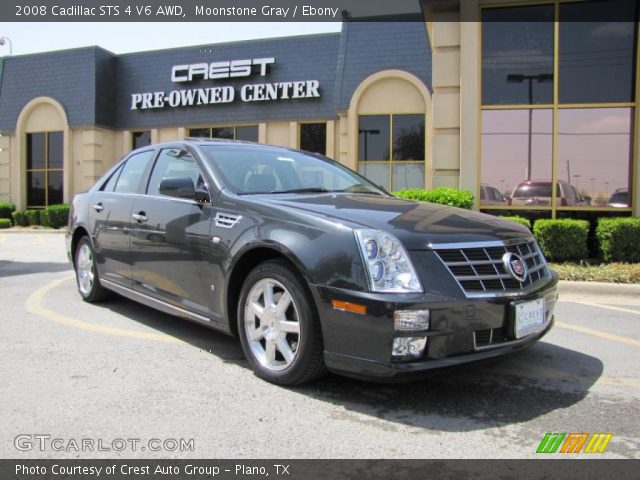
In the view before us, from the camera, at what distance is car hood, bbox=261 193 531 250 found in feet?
10.3

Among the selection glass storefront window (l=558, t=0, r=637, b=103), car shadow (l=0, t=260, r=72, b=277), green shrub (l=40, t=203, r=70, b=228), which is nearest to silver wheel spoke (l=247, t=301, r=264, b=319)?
car shadow (l=0, t=260, r=72, b=277)

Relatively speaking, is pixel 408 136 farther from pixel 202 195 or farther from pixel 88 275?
pixel 202 195

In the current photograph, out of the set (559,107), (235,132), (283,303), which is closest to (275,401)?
(283,303)

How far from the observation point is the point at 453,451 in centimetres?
264

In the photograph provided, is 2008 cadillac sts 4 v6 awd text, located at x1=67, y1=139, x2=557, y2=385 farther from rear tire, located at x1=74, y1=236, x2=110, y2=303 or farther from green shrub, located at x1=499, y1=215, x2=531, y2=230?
green shrub, located at x1=499, y1=215, x2=531, y2=230

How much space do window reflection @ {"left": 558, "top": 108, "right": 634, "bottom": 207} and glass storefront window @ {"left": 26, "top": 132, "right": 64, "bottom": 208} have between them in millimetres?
18094

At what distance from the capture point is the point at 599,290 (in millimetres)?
6883

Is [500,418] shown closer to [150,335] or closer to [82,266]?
[150,335]

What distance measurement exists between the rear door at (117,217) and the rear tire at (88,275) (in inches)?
8.6

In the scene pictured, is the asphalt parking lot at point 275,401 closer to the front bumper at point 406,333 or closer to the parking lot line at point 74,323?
the parking lot line at point 74,323

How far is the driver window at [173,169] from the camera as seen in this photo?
4.26 m

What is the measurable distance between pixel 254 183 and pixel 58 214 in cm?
1759

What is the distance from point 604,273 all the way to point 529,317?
488 cm

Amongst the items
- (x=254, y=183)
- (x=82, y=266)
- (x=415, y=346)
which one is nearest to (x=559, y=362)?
(x=415, y=346)
